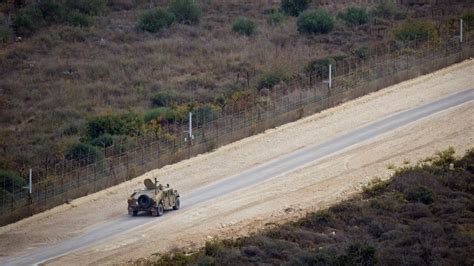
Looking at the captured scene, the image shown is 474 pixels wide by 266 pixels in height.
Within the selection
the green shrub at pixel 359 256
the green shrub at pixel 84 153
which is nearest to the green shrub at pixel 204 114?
the green shrub at pixel 84 153

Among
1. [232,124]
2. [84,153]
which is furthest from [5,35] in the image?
[232,124]

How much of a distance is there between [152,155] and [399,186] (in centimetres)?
1122

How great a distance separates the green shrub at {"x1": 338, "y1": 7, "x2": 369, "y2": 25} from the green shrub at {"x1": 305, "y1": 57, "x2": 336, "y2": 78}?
12.3 meters

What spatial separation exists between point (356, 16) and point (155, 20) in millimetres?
13997

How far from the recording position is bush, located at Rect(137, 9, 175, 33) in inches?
3238

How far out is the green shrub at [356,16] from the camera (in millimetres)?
80500

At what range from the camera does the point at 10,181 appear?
49.4 meters

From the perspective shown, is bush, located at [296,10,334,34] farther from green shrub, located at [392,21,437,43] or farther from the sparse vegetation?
green shrub, located at [392,21,437,43]

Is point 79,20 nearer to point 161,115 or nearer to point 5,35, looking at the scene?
point 5,35

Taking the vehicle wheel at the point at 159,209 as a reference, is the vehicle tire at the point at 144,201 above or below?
above

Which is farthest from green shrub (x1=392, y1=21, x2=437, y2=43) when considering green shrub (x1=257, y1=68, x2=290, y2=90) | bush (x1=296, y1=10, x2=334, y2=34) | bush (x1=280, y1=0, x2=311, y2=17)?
bush (x1=280, y1=0, x2=311, y2=17)

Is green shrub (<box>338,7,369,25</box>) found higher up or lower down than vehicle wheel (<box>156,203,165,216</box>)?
lower down

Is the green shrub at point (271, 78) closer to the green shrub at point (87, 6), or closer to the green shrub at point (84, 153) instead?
the green shrub at point (84, 153)

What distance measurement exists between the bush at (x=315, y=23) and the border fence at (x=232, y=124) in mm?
10919
